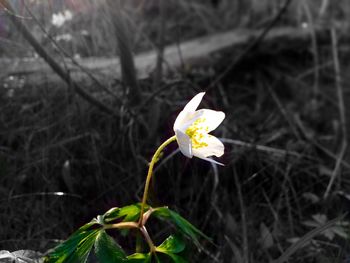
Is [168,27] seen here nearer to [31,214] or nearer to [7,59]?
[7,59]

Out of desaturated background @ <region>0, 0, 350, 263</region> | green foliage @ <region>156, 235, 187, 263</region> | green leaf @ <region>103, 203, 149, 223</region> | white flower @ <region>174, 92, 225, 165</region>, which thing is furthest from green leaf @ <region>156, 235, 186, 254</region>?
desaturated background @ <region>0, 0, 350, 263</region>

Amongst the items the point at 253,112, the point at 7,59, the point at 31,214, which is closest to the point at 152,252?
the point at 31,214

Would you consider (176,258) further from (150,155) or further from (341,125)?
(341,125)

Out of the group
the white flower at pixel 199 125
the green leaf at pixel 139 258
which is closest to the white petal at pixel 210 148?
the white flower at pixel 199 125

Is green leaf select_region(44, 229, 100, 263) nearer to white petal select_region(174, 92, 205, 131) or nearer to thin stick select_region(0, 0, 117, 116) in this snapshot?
white petal select_region(174, 92, 205, 131)

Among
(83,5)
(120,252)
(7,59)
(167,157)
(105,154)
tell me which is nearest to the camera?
(120,252)

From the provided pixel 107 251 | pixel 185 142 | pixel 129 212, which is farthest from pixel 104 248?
pixel 185 142
